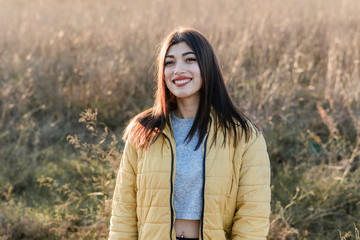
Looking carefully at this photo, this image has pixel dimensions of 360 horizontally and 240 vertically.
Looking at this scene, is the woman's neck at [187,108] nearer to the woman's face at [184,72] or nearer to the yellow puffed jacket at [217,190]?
the woman's face at [184,72]

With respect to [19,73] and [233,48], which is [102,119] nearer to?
[19,73]

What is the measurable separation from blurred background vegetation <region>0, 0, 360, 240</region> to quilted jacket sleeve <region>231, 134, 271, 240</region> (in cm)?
108

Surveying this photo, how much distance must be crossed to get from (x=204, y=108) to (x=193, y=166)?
0.34 meters

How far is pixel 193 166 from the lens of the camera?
6.73ft

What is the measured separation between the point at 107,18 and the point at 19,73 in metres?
1.92

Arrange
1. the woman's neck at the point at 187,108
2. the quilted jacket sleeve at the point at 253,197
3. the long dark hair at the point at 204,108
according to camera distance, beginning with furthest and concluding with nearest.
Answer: the woman's neck at the point at 187,108 < the long dark hair at the point at 204,108 < the quilted jacket sleeve at the point at 253,197

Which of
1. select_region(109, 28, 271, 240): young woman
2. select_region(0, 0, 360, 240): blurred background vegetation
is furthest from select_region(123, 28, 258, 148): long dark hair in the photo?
select_region(0, 0, 360, 240): blurred background vegetation

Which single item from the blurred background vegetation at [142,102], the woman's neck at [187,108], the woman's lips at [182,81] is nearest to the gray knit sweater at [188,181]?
the woman's neck at [187,108]

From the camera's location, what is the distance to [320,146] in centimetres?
420

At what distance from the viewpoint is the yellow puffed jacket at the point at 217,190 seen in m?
1.99

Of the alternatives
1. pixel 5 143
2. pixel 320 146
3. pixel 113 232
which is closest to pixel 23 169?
pixel 5 143

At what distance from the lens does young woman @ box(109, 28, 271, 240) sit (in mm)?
2006

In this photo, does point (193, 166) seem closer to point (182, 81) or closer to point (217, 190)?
point (217, 190)

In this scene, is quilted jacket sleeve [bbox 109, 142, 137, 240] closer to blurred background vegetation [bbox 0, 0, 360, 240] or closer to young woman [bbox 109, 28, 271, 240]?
young woman [bbox 109, 28, 271, 240]
